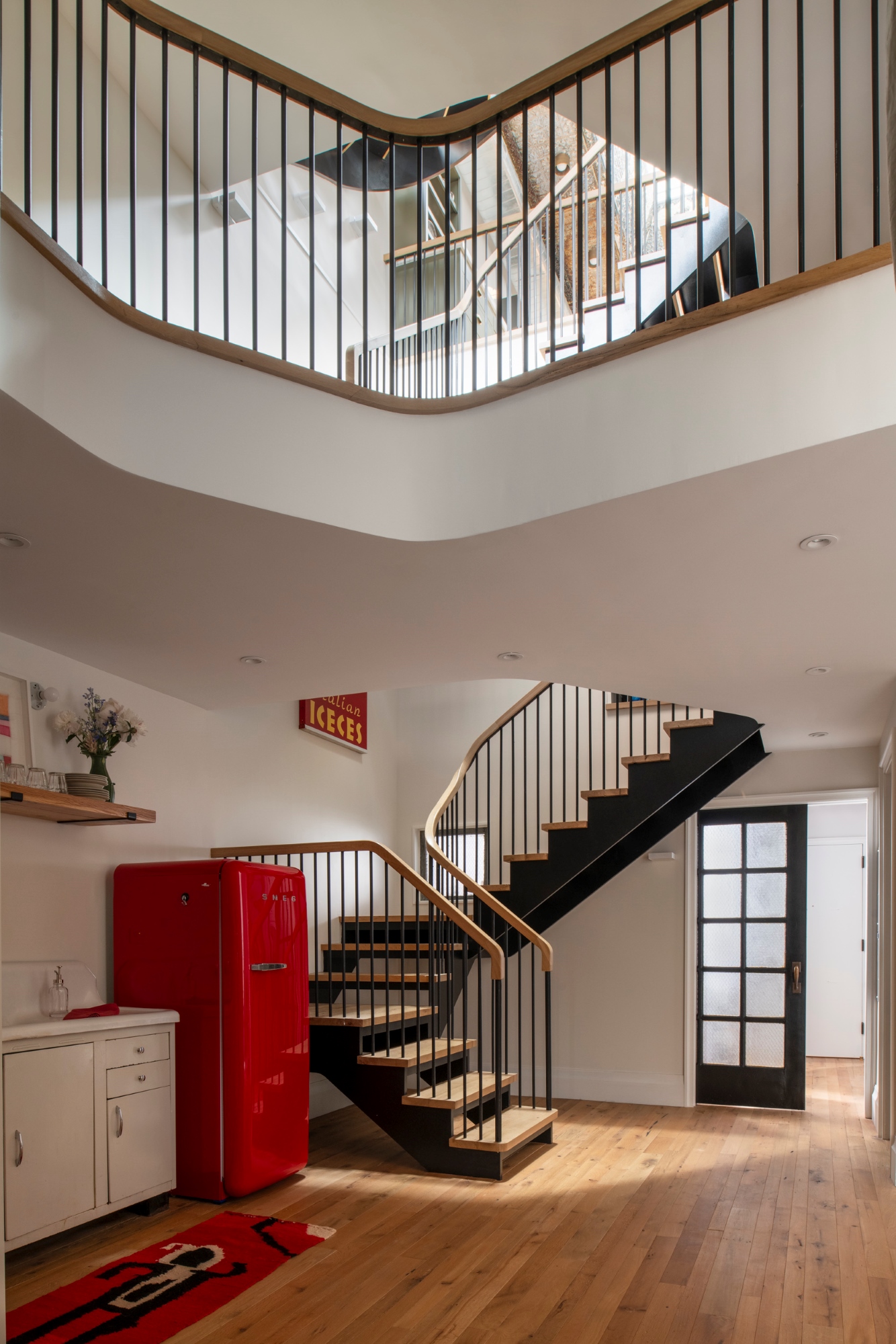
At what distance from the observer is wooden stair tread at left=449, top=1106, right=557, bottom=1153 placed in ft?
15.1

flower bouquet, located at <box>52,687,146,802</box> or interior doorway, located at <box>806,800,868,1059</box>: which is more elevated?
flower bouquet, located at <box>52,687,146,802</box>

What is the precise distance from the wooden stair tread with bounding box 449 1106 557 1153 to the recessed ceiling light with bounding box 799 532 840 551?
10.2ft

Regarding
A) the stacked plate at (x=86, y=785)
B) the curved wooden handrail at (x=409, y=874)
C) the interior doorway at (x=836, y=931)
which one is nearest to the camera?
the stacked plate at (x=86, y=785)

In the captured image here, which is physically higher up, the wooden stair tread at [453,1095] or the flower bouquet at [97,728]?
the flower bouquet at [97,728]

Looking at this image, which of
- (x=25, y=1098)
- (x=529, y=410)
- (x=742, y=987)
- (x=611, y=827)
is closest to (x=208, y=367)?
(x=529, y=410)

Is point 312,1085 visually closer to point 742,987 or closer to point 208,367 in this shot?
point 742,987

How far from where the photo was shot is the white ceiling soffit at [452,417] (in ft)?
7.93

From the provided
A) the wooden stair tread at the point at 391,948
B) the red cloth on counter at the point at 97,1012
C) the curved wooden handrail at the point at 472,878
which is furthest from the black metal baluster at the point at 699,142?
the wooden stair tread at the point at 391,948

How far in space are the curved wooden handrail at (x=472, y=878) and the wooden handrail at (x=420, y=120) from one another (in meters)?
3.52

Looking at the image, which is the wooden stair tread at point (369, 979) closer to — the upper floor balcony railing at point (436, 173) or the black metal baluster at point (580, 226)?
the upper floor balcony railing at point (436, 173)

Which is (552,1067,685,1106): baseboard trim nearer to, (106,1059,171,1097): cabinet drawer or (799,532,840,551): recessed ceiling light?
(106,1059,171,1097): cabinet drawer

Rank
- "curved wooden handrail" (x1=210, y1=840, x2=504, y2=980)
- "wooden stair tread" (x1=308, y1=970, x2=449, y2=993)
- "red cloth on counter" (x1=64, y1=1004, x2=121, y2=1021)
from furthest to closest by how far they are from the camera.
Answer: "wooden stair tread" (x1=308, y1=970, x2=449, y2=993) → "curved wooden handrail" (x1=210, y1=840, x2=504, y2=980) → "red cloth on counter" (x1=64, y1=1004, x2=121, y2=1021)

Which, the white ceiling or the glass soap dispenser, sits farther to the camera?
the glass soap dispenser

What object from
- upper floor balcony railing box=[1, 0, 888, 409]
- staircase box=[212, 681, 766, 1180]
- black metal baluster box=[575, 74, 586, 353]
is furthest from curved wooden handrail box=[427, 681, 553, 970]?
black metal baluster box=[575, 74, 586, 353]
